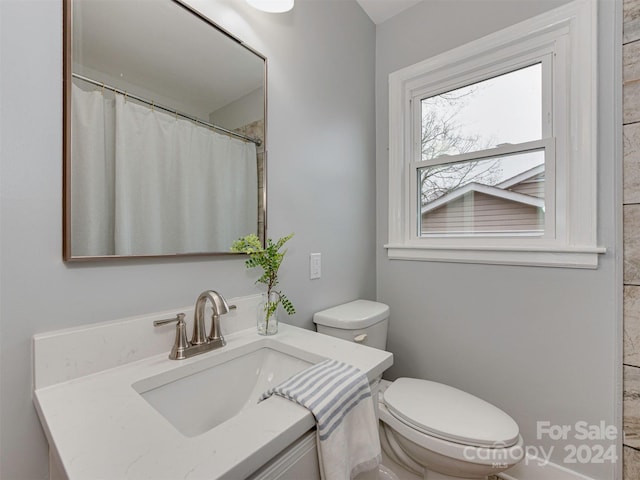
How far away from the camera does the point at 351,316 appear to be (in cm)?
131

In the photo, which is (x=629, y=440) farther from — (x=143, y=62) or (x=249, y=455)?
(x=143, y=62)

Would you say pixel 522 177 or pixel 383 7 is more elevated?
pixel 383 7

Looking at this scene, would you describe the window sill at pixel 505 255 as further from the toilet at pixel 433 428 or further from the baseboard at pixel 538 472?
the baseboard at pixel 538 472

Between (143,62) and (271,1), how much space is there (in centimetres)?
52

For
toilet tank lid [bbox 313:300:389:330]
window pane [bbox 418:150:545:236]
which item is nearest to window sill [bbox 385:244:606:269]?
window pane [bbox 418:150:545:236]

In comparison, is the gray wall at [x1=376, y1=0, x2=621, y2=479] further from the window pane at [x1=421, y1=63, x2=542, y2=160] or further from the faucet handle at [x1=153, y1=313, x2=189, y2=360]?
the faucet handle at [x1=153, y1=313, x2=189, y2=360]

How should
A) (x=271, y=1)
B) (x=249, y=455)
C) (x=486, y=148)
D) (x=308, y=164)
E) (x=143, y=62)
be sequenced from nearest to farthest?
(x=249, y=455)
(x=143, y=62)
(x=271, y=1)
(x=308, y=164)
(x=486, y=148)

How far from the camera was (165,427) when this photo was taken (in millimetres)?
508

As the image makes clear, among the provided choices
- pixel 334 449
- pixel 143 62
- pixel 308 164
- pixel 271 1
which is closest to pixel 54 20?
pixel 143 62

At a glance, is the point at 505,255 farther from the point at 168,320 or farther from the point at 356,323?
the point at 168,320

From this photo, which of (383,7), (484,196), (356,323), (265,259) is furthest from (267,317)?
(383,7)

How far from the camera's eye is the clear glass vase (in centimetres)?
99

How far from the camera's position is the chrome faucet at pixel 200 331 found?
80 centimetres

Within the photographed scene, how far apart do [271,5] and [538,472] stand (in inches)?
85.0
